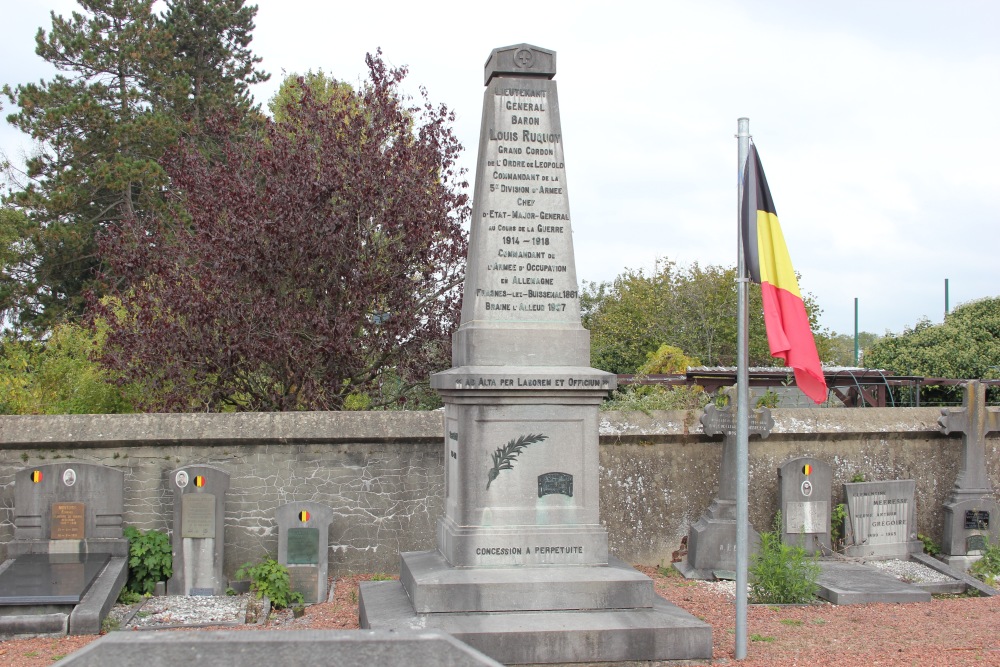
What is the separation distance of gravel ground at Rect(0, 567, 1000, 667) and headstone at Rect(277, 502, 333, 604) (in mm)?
272

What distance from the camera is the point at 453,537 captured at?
667 cm

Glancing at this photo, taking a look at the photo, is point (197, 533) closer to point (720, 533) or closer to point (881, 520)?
point (720, 533)

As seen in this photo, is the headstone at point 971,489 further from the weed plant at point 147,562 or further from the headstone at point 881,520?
the weed plant at point 147,562

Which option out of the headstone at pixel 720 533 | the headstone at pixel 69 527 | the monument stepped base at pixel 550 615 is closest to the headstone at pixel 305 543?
the headstone at pixel 69 527

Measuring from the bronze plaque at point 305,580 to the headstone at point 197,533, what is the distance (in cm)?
79

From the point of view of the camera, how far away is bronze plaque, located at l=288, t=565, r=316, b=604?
8.94 meters

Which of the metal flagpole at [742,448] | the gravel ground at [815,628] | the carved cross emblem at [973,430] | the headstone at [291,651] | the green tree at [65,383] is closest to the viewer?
the headstone at [291,651]

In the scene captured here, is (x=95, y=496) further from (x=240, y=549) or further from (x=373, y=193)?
(x=373, y=193)

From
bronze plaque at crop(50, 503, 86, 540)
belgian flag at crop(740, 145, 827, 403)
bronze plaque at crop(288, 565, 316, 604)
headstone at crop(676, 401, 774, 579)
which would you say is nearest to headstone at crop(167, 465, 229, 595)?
Result: bronze plaque at crop(288, 565, 316, 604)

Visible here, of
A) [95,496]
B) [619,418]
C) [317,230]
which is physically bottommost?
[95,496]

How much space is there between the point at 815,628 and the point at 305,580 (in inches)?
184

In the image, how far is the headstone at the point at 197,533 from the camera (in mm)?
9070

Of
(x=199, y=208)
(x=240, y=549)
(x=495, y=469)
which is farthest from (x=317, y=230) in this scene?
(x=495, y=469)

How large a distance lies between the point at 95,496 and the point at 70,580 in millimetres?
1292
